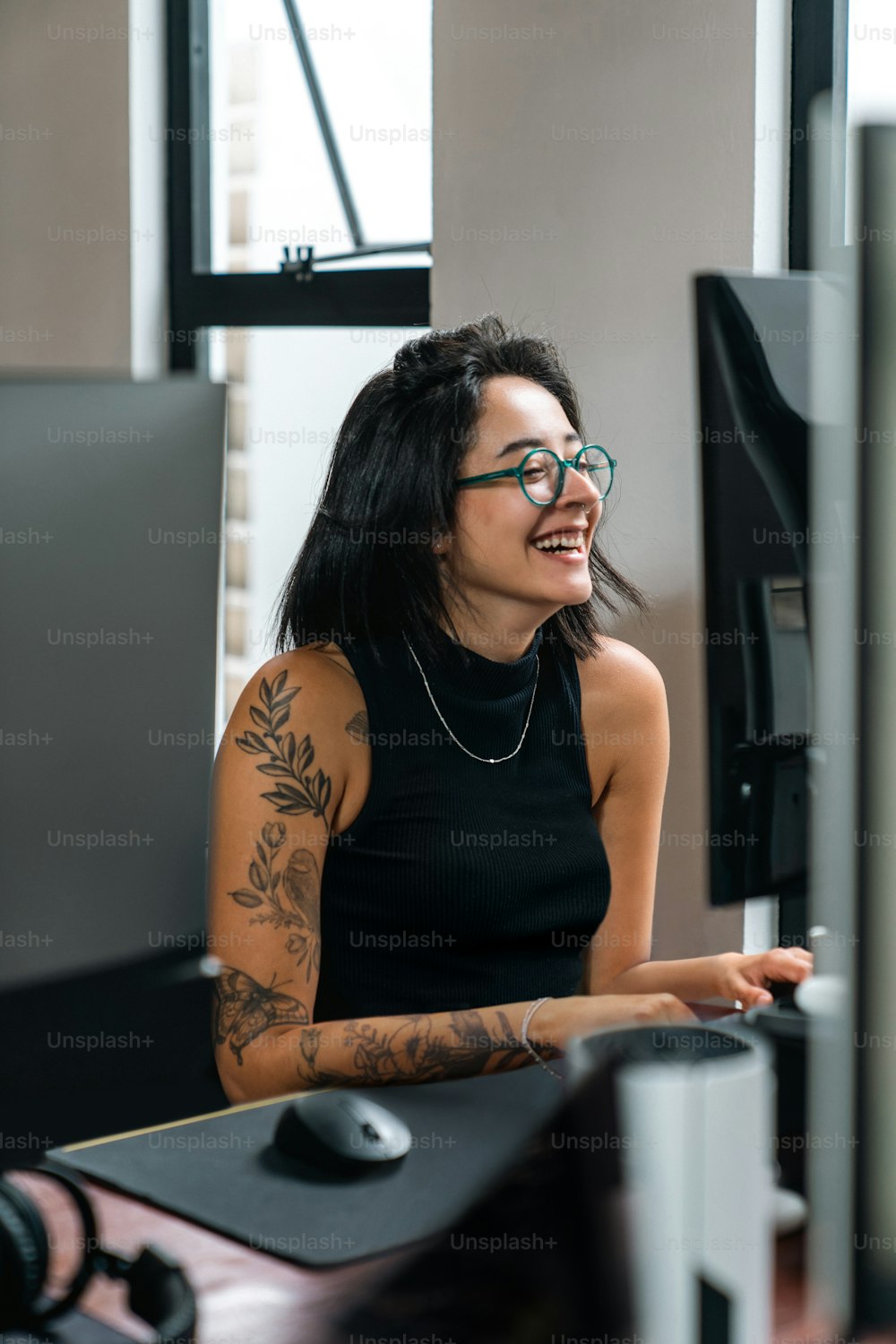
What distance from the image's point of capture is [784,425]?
1.02m

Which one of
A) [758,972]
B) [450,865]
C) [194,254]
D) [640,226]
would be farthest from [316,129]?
[758,972]

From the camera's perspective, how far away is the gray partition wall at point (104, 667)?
119cm

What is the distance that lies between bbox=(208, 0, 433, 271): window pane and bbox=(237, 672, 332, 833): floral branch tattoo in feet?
4.88

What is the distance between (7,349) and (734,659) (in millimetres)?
2649

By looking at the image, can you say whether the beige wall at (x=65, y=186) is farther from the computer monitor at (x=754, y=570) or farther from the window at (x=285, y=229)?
the computer monitor at (x=754, y=570)

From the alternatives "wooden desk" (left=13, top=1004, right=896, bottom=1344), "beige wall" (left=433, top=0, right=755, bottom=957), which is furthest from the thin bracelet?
"beige wall" (left=433, top=0, right=755, bottom=957)

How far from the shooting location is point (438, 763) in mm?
1476

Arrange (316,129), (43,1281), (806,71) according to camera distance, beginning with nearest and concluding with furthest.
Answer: (43,1281)
(806,71)
(316,129)

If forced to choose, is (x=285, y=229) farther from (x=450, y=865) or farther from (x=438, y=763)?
(x=450, y=865)

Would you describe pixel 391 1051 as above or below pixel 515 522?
below

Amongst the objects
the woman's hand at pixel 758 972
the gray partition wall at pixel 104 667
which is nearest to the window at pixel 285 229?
the gray partition wall at pixel 104 667

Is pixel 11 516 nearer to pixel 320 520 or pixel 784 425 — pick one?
pixel 320 520

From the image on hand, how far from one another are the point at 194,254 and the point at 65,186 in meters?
0.38

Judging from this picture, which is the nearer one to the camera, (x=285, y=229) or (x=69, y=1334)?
(x=69, y=1334)
